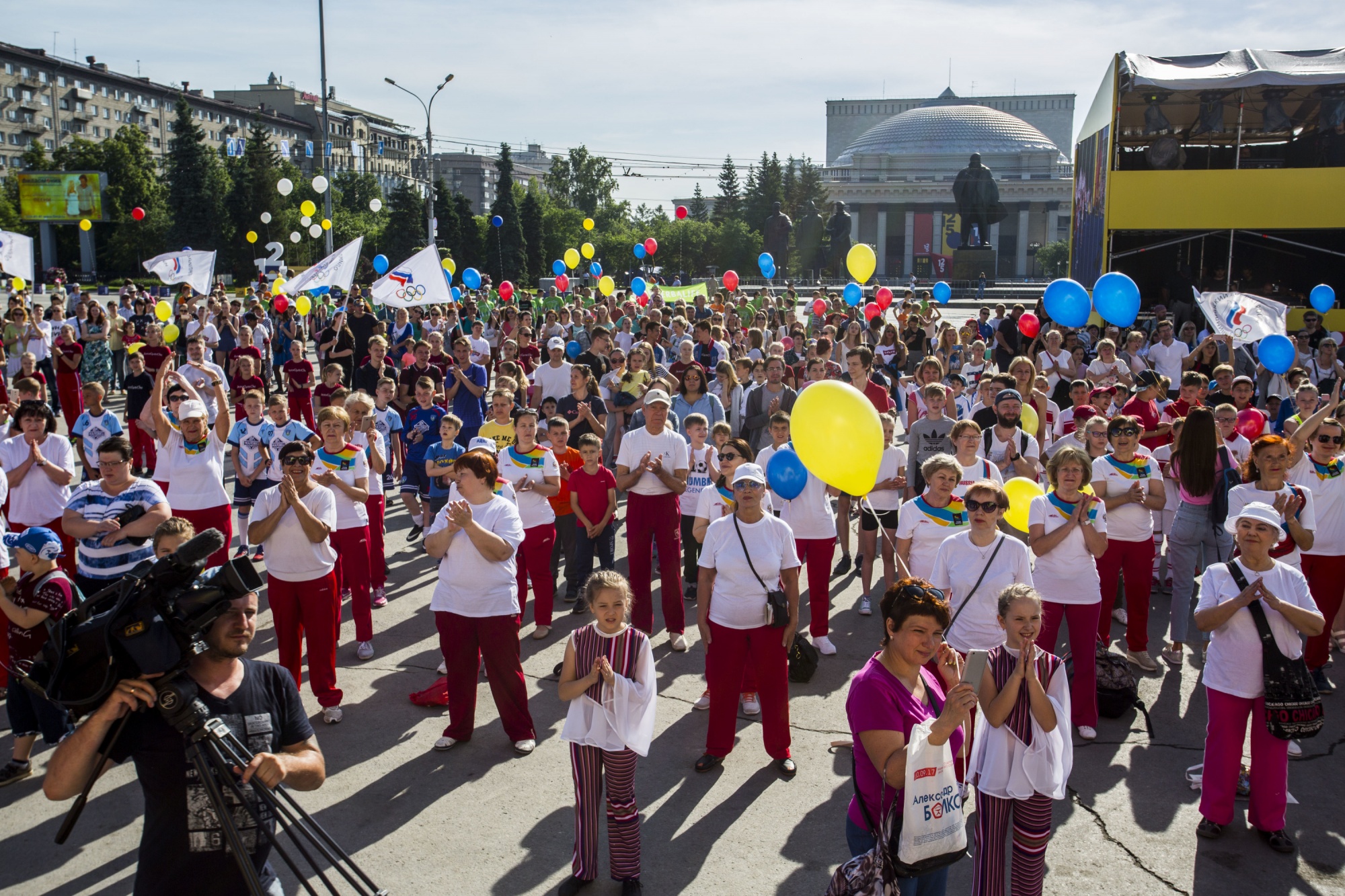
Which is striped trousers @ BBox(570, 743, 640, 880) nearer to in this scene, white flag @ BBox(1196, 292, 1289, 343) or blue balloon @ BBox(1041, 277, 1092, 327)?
blue balloon @ BBox(1041, 277, 1092, 327)

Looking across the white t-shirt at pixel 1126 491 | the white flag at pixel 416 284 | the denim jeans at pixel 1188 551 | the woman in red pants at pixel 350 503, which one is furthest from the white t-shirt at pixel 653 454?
the white flag at pixel 416 284

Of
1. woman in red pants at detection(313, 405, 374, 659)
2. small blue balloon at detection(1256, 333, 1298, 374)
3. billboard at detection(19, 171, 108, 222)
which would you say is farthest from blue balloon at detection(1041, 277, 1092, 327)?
billboard at detection(19, 171, 108, 222)

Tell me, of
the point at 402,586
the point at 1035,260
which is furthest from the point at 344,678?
the point at 1035,260

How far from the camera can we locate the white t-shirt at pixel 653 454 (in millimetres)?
7312

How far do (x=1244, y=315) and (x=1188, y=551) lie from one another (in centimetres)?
597

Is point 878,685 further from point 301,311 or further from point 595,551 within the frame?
point 301,311

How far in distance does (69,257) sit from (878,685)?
3197 inches

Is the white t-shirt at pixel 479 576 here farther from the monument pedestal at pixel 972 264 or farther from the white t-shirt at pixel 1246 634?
the monument pedestal at pixel 972 264

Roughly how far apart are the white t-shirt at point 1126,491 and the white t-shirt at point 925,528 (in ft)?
3.58

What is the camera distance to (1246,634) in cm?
458

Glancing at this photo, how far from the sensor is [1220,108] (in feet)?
65.8

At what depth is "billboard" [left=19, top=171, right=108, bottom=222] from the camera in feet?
216

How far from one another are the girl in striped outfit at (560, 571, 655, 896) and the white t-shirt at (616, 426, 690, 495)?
2990mm

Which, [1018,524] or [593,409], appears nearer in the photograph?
[1018,524]
